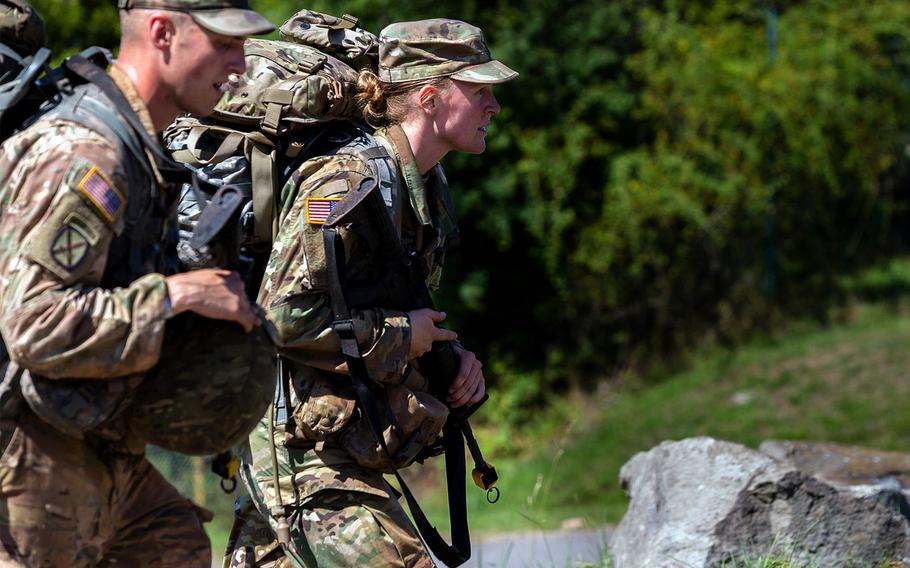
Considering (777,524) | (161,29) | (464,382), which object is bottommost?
(777,524)

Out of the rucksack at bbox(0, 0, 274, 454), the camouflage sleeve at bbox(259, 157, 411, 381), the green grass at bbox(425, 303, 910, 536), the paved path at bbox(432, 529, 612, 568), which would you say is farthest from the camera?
the green grass at bbox(425, 303, 910, 536)

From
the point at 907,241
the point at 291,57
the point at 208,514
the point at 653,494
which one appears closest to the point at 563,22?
the point at 907,241

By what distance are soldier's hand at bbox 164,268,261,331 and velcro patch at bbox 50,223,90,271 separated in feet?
0.60

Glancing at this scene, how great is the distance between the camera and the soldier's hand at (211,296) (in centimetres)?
279

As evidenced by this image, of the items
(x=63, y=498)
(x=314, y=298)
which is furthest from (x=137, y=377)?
(x=314, y=298)

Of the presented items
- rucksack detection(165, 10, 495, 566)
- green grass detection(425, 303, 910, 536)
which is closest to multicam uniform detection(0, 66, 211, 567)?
rucksack detection(165, 10, 495, 566)

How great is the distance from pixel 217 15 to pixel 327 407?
1263mm

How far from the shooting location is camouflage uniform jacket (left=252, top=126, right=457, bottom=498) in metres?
Result: 3.65

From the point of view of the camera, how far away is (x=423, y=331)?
380cm

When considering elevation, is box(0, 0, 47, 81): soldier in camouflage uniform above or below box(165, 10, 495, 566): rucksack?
above

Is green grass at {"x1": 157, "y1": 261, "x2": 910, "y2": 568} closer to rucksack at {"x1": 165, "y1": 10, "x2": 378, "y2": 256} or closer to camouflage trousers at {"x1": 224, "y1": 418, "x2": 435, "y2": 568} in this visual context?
camouflage trousers at {"x1": 224, "y1": 418, "x2": 435, "y2": 568}

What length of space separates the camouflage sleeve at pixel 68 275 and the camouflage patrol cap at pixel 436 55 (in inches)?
54.0

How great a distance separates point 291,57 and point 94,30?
12.3m

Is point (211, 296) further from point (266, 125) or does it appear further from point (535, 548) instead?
point (535, 548)
